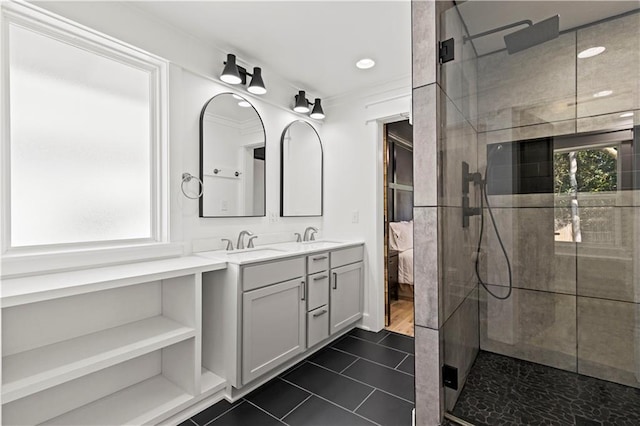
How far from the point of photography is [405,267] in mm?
3672

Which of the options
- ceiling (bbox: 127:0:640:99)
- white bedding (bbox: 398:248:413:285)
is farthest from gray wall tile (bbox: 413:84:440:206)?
white bedding (bbox: 398:248:413:285)

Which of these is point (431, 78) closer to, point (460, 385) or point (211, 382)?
point (460, 385)

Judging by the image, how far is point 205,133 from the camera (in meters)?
2.30

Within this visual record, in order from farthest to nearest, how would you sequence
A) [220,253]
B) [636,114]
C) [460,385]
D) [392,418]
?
[220,253] < [392,418] < [460,385] < [636,114]

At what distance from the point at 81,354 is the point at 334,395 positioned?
4.63 feet

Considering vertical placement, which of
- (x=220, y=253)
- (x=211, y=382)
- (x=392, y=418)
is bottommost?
(x=392, y=418)

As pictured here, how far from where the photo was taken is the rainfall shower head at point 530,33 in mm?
1548

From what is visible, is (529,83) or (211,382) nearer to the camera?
(529,83)

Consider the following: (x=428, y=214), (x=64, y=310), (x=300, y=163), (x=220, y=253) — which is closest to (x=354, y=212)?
(x=300, y=163)

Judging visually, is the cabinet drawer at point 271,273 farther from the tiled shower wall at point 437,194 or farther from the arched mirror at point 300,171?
the tiled shower wall at point 437,194

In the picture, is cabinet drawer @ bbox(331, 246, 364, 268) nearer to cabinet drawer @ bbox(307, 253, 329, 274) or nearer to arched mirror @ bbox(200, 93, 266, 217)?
cabinet drawer @ bbox(307, 253, 329, 274)

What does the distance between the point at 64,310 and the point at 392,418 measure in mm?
1888

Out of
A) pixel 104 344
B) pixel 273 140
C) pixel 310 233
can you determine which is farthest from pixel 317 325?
pixel 273 140

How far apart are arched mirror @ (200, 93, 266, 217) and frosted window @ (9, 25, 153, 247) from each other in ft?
1.26
